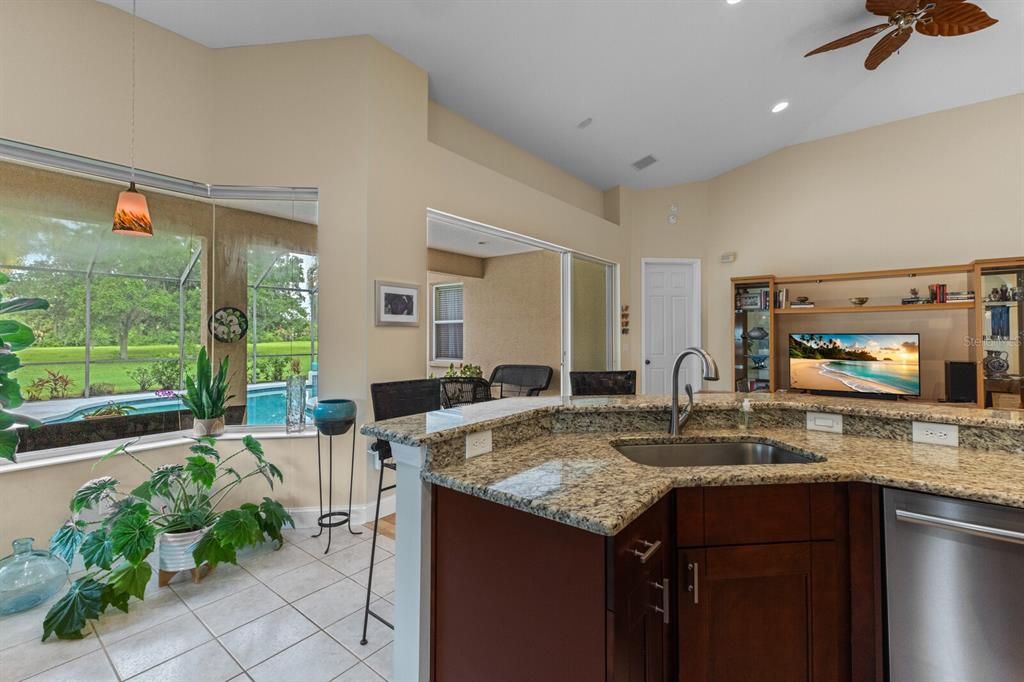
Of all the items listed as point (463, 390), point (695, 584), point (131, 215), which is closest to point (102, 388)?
point (131, 215)

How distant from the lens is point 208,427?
101 inches

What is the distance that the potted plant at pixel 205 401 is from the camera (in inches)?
101

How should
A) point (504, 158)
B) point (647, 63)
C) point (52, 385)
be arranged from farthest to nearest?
point (504, 158) < point (647, 63) < point (52, 385)

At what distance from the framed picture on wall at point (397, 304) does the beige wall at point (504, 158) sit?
1.46 meters

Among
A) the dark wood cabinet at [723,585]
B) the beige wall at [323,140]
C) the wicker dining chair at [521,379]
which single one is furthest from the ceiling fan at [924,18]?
the wicker dining chair at [521,379]

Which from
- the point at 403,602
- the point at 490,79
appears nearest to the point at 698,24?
the point at 490,79

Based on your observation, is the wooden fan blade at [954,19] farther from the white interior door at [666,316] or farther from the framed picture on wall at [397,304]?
the framed picture on wall at [397,304]

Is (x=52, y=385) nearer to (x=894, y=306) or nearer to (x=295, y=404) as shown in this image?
(x=295, y=404)

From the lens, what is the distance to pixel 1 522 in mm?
2260

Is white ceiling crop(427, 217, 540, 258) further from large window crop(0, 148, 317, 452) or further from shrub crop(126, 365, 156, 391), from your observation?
shrub crop(126, 365, 156, 391)

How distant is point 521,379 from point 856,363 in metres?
3.70

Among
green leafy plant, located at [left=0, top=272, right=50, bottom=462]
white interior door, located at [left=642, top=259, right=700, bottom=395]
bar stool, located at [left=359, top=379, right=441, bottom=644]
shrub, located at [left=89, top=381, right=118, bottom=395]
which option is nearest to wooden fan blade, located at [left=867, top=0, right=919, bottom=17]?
white interior door, located at [left=642, top=259, right=700, bottom=395]

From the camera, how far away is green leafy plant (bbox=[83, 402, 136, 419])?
8.53 ft

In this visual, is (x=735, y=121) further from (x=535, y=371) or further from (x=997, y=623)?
(x=997, y=623)
